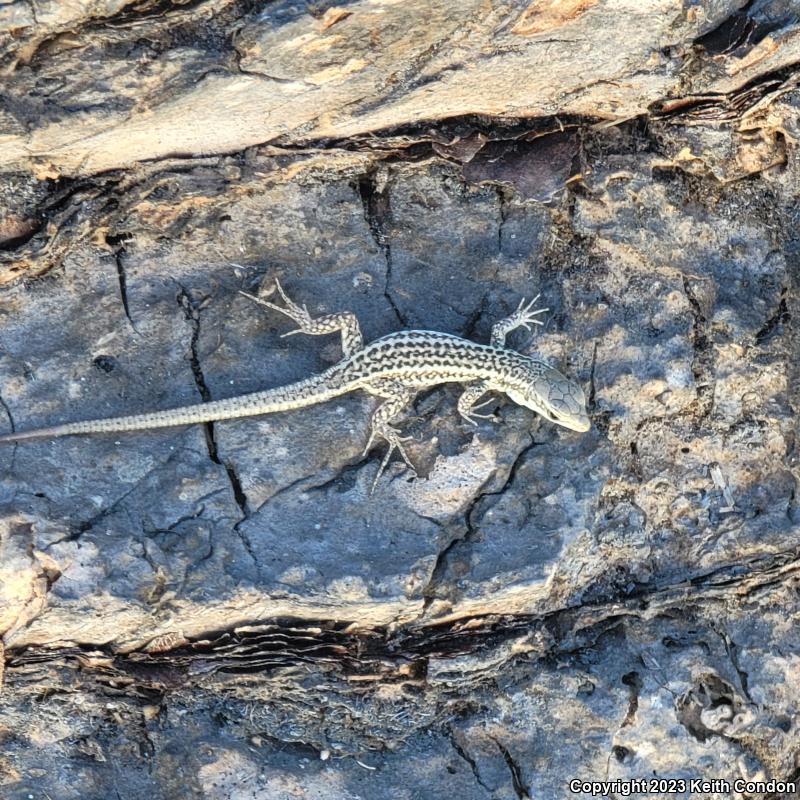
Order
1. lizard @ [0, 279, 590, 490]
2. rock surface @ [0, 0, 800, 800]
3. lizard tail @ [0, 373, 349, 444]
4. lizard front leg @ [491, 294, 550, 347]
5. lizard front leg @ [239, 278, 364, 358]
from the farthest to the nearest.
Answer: lizard front leg @ [491, 294, 550, 347] < lizard front leg @ [239, 278, 364, 358] < lizard @ [0, 279, 590, 490] < lizard tail @ [0, 373, 349, 444] < rock surface @ [0, 0, 800, 800]

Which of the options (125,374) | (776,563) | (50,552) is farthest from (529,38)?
(50,552)

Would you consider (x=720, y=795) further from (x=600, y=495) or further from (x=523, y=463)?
(x=523, y=463)

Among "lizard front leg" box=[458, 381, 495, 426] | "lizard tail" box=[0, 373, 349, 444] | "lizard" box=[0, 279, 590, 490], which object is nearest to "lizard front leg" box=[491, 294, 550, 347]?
"lizard" box=[0, 279, 590, 490]

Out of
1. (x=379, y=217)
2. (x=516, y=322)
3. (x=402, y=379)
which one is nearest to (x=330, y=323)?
(x=402, y=379)

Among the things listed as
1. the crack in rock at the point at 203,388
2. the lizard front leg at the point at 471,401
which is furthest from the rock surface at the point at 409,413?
the lizard front leg at the point at 471,401

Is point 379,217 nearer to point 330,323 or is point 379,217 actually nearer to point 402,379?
point 330,323

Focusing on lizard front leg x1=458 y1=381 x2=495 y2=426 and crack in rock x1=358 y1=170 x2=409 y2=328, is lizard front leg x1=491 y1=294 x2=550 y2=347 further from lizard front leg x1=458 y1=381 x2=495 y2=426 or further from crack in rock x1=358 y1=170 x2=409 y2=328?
crack in rock x1=358 y1=170 x2=409 y2=328
